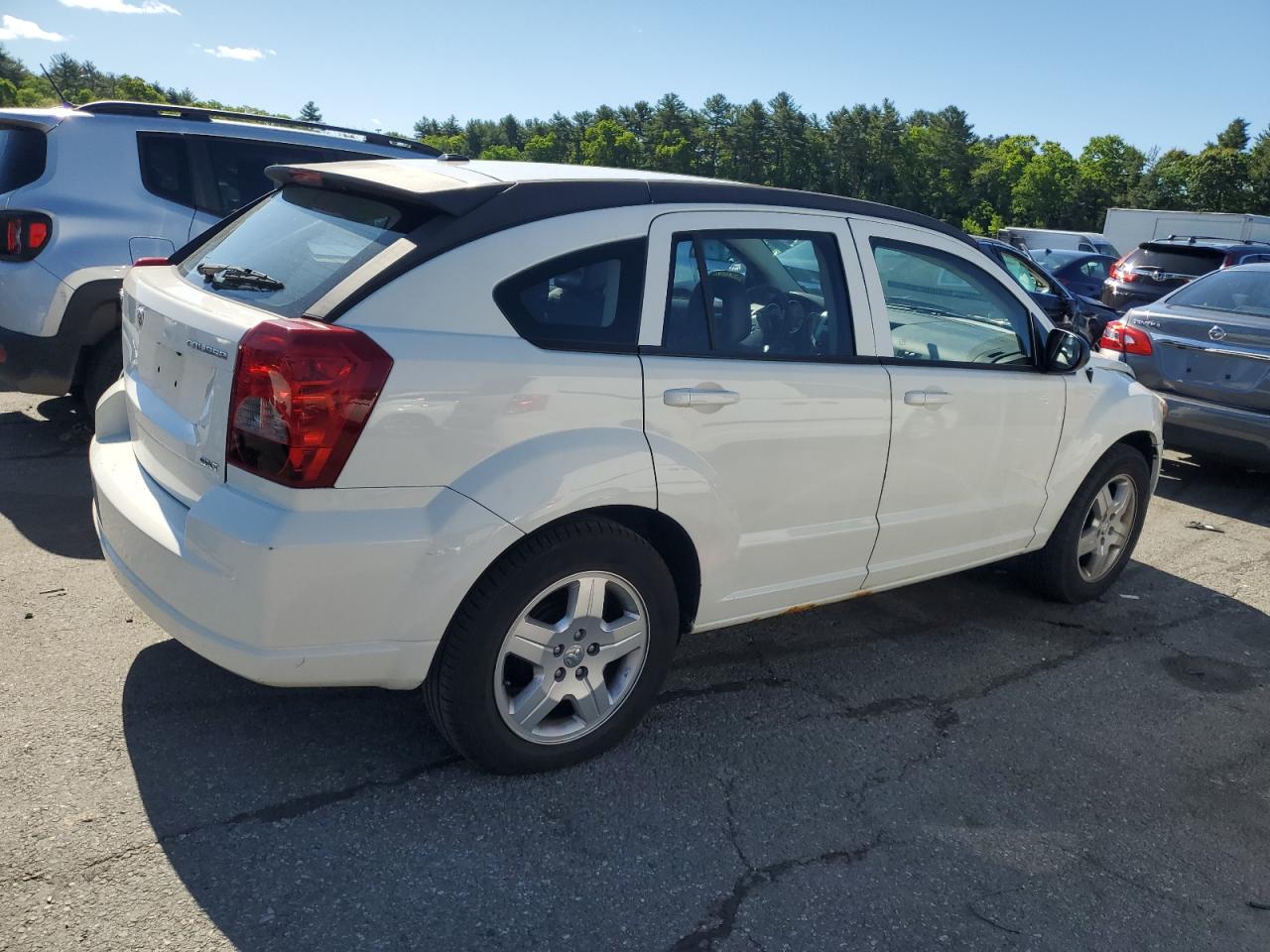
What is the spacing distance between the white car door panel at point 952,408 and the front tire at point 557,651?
115cm

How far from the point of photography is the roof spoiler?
9.59 feet

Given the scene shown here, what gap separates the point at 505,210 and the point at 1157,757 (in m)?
2.94

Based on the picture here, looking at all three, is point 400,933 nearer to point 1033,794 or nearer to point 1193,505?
point 1033,794

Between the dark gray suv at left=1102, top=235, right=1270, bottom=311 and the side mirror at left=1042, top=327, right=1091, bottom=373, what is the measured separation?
1013 cm

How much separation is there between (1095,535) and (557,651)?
317cm

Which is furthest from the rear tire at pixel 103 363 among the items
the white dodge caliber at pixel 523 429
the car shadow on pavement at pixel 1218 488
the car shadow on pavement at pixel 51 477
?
the car shadow on pavement at pixel 1218 488

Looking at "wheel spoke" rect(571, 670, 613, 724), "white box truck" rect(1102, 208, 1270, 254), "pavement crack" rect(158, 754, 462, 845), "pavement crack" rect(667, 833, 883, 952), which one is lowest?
"pavement crack" rect(158, 754, 462, 845)

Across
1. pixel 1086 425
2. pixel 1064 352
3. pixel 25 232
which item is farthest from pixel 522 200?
pixel 25 232

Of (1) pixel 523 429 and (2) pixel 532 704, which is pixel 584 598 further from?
(1) pixel 523 429

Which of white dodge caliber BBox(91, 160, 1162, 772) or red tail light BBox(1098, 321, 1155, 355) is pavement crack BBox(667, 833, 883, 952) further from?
red tail light BBox(1098, 321, 1155, 355)

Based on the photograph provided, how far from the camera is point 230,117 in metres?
6.62

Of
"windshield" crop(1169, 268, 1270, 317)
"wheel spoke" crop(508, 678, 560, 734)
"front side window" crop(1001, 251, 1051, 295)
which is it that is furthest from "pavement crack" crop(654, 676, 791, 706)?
"front side window" crop(1001, 251, 1051, 295)

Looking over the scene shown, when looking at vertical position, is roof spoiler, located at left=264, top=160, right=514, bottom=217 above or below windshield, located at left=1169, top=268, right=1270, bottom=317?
below

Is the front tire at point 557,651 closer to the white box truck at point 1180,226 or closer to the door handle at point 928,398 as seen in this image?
the door handle at point 928,398
